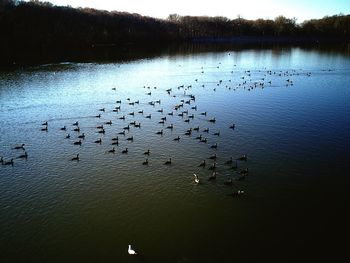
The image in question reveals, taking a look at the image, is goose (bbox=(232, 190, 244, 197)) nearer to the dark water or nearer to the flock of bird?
the flock of bird

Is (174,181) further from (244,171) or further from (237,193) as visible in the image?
(244,171)

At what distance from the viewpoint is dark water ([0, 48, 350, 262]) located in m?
28.8

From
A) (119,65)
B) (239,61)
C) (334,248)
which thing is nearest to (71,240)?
(334,248)

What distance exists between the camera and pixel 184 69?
375ft

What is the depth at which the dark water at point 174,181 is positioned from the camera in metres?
28.8

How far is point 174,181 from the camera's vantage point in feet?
125

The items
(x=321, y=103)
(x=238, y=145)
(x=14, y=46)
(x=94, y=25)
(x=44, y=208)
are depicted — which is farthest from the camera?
(x=94, y=25)

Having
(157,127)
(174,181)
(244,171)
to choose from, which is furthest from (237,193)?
(157,127)

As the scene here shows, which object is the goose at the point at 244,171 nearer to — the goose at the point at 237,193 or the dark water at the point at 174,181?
the dark water at the point at 174,181

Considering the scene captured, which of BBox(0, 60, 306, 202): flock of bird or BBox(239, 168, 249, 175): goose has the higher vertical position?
BBox(0, 60, 306, 202): flock of bird

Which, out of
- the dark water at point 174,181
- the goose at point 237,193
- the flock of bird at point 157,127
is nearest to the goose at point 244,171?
the flock of bird at point 157,127

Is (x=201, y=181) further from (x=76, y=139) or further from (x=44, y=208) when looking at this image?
(x=76, y=139)

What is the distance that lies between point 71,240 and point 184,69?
90095 millimetres

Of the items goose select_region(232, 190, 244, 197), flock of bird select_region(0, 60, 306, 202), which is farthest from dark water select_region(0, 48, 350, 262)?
goose select_region(232, 190, 244, 197)
